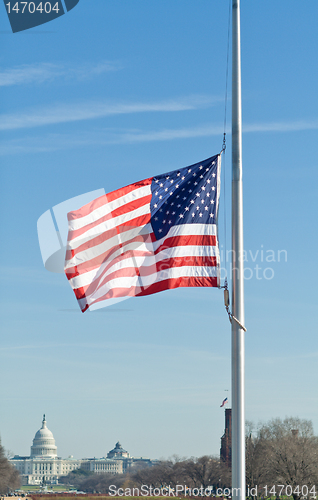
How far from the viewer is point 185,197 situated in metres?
15.2

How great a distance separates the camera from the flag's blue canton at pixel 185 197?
1500 centimetres

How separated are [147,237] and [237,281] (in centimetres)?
276

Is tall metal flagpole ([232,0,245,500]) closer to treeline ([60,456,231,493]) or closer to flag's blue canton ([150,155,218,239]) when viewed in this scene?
flag's blue canton ([150,155,218,239])

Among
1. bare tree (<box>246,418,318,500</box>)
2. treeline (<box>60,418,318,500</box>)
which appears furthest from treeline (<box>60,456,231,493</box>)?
bare tree (<box>246,418,318,500</box>)

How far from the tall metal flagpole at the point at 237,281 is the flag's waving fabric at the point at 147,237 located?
91 centimetres

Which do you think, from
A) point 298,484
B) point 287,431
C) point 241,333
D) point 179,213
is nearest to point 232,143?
point 179,213

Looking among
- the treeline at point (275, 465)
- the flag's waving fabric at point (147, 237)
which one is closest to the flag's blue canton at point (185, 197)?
the flag's waving fabric at point (147, 237)

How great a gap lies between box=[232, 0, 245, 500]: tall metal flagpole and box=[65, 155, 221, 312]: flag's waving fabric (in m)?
0.91

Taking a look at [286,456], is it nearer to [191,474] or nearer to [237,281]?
[191,474]

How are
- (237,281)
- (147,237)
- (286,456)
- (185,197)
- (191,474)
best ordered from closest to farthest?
(237,281)
(185,197)
(147,237)
(286,456)
(191,474)

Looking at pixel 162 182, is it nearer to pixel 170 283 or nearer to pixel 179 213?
pixel 179 213

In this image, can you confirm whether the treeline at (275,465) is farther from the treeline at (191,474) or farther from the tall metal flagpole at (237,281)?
the tall metal flagpole at (237,281)

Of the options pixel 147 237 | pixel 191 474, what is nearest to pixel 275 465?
pixel 191 474

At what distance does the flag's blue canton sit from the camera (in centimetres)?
1500
